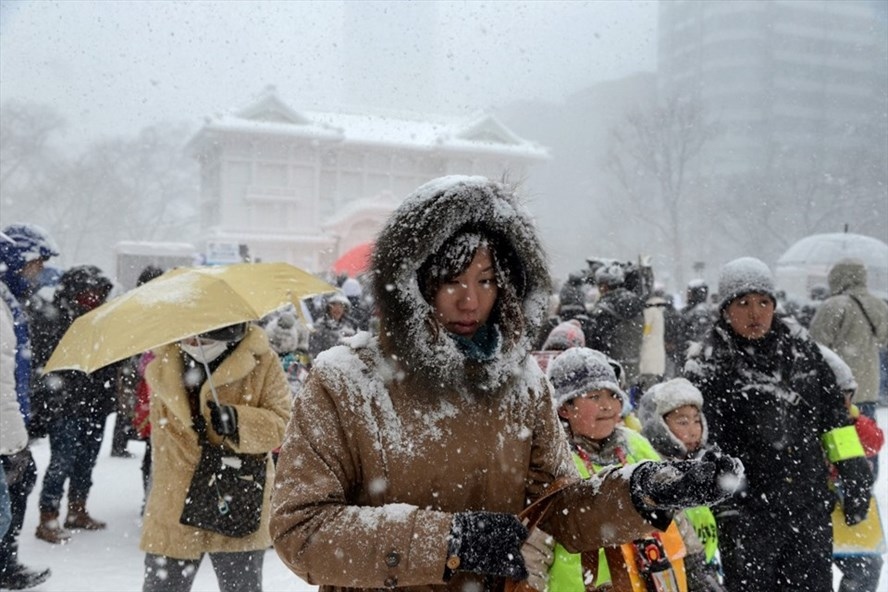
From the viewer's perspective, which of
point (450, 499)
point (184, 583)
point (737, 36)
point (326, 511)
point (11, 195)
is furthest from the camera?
point (737, 36)

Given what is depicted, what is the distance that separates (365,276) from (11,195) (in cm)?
5100

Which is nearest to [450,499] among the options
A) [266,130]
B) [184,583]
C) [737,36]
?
[184,583]

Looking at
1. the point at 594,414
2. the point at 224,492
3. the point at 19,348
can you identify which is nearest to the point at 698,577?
the point at 594,414

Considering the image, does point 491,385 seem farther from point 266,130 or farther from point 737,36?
point 737,36

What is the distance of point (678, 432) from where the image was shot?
3.24 m

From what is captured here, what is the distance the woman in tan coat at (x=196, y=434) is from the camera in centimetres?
288

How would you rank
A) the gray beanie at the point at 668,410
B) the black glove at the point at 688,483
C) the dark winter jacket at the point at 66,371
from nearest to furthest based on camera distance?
the black glove at the point at 688,483 < the gray beanie at the point at 668,410 < the dark winter jacket at the point at 66,371

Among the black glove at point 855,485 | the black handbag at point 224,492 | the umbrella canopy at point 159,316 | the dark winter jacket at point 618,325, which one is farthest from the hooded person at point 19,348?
the dark winter jacket at point 618,325

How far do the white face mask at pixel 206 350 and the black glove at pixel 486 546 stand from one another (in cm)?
203

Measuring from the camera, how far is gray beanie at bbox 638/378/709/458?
318 cm

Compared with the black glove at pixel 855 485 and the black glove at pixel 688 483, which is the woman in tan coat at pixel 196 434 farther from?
the black glove at pixel 855 485

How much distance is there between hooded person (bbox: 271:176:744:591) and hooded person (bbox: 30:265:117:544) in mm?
4295

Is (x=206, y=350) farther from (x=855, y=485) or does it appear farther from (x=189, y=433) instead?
(x=855, y=485)

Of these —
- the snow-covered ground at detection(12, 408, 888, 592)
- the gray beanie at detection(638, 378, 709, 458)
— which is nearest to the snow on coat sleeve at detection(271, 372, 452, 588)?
the gray beanie at detection(638, 378, 709, 458)
